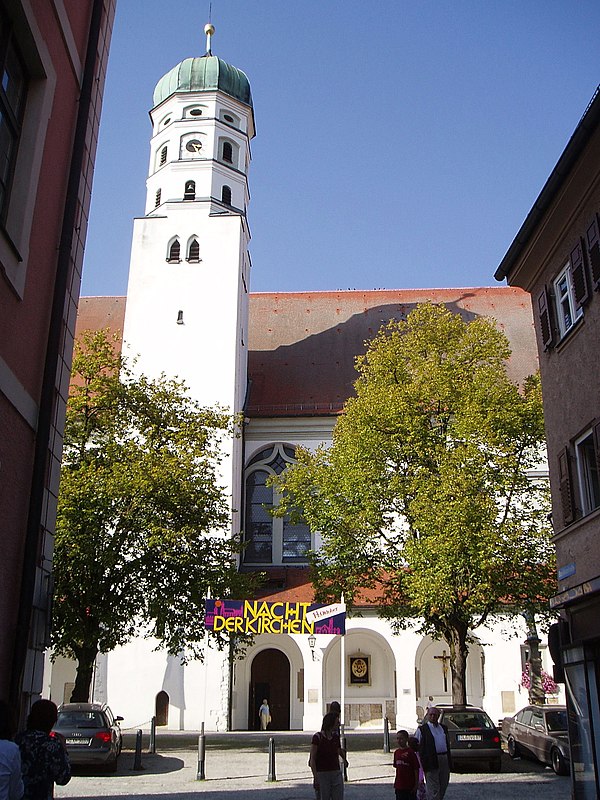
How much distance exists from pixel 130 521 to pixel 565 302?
437 inches

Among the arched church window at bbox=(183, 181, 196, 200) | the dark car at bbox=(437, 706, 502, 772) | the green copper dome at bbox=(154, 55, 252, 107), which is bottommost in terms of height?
the dark car at bbox=(437, 706, 502, 772)

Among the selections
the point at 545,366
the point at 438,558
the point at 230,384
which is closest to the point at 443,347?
the point at 438,558

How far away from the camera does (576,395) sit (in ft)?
38.7

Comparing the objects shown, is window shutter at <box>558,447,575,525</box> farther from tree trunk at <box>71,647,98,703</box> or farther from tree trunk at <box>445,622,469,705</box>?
tree trunk at <box>71,647,98,703</box>

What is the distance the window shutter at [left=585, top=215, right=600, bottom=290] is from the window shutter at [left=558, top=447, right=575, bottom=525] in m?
2.55

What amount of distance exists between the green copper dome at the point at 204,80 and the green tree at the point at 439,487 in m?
18.8

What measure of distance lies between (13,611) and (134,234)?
26.7 meters

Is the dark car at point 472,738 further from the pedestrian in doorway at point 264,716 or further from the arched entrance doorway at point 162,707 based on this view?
the arched entrance doorway at point 162,707

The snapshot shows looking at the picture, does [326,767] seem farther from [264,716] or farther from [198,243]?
[198,243]

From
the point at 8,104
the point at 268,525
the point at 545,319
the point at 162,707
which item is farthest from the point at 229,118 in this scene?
the point at 8,104

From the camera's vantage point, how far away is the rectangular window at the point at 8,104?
7137mm

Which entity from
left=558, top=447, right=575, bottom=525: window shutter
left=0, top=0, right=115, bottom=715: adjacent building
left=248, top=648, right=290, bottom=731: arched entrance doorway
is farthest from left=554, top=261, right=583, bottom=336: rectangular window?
left=248, top=648, right=290, bottom=731: arched entrance doorway

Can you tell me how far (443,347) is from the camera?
21234 mm

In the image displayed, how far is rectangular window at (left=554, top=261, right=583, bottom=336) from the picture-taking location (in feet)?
39.8
